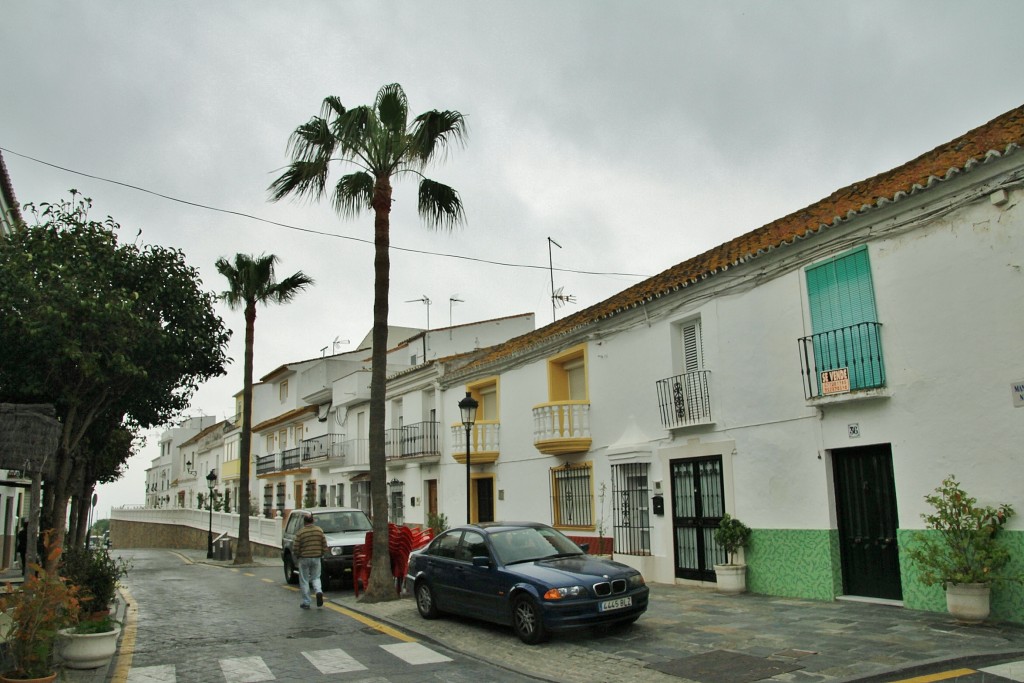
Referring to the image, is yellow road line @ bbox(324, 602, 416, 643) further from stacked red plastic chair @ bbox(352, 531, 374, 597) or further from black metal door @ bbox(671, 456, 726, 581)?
black metal door @ bbox(671, 456, 726, 581)

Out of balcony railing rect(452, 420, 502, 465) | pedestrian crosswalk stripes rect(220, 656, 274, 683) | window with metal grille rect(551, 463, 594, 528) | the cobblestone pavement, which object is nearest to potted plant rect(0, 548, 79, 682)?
the cobblestone pavement

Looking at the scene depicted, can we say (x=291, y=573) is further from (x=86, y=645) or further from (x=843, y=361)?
(x=843, y=361)

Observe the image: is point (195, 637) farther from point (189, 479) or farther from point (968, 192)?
point (189, 479)

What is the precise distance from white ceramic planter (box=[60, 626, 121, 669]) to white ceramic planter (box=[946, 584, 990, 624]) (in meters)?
9.49

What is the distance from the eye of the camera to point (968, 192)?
385 inches

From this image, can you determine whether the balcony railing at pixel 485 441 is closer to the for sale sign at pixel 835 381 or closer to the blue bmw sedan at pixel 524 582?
the blue bmw sedan at pixel 524 582

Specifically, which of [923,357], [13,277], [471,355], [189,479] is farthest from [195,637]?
[189,479]

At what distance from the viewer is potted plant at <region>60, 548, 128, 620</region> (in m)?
10.5

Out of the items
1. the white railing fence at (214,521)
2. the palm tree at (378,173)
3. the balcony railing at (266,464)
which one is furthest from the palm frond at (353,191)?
the balcony railing at (266,464)

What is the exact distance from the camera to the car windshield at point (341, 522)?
18.0 meters

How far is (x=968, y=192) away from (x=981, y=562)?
4446 mm

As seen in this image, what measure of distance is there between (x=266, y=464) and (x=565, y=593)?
3524 cm

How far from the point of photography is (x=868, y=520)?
11219 millimetres

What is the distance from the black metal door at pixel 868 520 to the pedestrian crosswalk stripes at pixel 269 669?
241 inches
